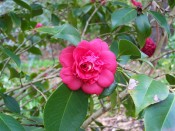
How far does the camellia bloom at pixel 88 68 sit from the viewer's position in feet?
2.61

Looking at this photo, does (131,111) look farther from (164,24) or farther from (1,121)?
(1,121)

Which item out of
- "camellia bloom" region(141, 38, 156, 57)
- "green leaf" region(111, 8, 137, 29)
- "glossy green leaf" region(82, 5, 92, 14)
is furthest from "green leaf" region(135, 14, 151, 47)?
"glossy green leaf" region(82, 5, 92, 14)

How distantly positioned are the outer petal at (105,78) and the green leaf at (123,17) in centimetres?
37

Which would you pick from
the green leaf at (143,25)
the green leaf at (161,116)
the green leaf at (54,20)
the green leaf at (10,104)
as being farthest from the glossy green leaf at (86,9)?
the green leaf at (161,116)

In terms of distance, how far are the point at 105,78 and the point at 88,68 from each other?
49 mm

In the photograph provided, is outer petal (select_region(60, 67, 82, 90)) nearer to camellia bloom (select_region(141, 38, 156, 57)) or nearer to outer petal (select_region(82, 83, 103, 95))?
outer petal (select_region(82, 83, 103, 95))

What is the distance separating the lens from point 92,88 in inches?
31.6

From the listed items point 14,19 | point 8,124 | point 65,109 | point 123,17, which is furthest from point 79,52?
point 14,19

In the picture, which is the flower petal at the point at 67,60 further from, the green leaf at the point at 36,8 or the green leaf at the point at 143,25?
the green leaf at the point at 36,8

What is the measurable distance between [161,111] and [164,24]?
1.69ft

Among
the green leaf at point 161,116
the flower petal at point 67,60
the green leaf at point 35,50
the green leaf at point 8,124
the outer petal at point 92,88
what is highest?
the flower petal at point 67,60

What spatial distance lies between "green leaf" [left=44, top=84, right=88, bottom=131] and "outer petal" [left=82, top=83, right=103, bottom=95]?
40mm

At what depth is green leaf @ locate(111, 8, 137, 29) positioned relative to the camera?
3.78 ft

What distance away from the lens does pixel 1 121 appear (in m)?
0.84
